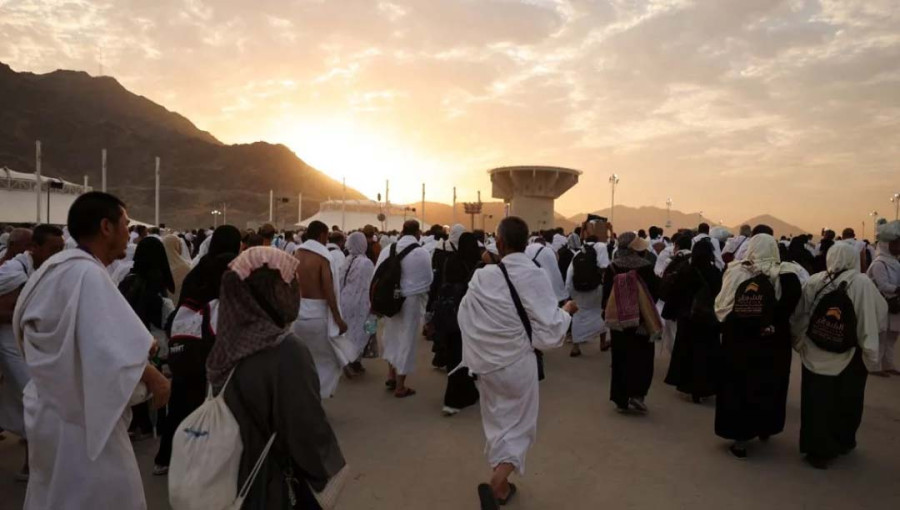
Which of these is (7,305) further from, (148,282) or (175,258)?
(175,258)

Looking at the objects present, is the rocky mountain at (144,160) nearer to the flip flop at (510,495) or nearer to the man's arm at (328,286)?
the man's arm at (328,286)

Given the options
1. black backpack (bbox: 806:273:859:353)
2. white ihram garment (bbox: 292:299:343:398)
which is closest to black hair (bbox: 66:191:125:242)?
white ihram garment (bbox: 292:299:343:398)

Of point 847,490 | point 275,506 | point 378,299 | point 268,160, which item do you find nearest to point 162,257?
point 378,299

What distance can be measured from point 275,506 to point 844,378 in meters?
4.96

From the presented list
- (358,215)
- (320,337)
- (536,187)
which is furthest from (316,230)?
(358,215)

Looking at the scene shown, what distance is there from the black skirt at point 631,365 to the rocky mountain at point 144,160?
92261 mm

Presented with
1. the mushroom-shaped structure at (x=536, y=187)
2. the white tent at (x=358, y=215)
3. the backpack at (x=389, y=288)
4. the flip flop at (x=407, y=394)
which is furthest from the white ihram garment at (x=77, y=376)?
the white tent at (x=358, y=215)

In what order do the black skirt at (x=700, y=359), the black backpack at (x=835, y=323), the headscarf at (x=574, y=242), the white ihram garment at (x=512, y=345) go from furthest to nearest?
the headscarf at (x=574, y=242)
the black skirt at (x=700, y=359)
the black backpack at (x=835, y=323)
the white ihram garment at (x=512, y=345)

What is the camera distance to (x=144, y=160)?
123 m

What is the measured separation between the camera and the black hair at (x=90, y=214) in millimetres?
2473

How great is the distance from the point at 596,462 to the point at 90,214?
4340 mm

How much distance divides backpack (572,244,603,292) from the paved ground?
100 inches

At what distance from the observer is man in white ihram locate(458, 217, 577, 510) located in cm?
402

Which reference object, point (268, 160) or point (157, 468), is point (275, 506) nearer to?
point (157, 468)
